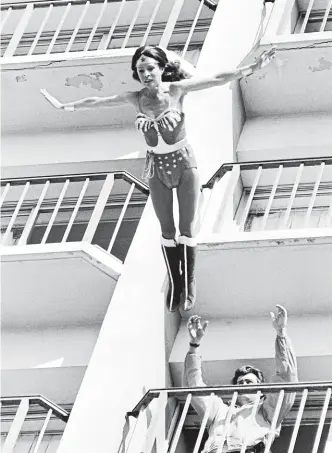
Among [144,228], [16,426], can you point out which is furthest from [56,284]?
[16,426]

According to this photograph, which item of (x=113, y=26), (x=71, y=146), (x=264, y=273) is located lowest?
(x=264, y=273)

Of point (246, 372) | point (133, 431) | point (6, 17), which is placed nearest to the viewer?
point (133, 431)

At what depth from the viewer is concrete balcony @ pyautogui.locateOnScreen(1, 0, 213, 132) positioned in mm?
15141

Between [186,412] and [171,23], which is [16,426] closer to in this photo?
[186,412]

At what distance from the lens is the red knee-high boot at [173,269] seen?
414 inches

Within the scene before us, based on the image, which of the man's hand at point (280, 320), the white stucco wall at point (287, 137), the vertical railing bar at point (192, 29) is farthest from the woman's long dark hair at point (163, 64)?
the vertical railing bar at point (192, 29)

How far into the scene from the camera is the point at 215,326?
Result: 1316 cm

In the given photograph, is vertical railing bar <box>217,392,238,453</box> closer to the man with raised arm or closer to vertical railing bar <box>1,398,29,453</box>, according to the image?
the man with raised arm

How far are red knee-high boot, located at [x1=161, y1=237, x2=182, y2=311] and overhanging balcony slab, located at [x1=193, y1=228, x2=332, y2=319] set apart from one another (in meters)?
2.13

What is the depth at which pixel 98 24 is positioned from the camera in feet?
54.6

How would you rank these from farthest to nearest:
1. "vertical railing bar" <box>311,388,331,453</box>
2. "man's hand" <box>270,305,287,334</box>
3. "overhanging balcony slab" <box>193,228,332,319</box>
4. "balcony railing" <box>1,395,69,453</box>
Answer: "balcony railing" <box>1,395,69,453</box> < "overhanging balcony slab" <box>193,228,332,319</box> < "man's hand" <box>270,305,287,334</box> < "vertical railing bar" <box>311,388,331,453</box>

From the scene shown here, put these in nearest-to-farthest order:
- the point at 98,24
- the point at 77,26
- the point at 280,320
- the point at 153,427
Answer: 1. the point at 153,427
2. the point at 280,320
3. the point at 77,26
4. the point at 98,24

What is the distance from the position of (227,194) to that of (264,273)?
2.97 feet

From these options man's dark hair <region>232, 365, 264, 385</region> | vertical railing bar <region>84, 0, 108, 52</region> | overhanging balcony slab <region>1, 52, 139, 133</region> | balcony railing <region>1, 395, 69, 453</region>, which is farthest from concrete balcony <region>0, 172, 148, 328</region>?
vertical railing bar <region>84, 0, 108, 52</region>
